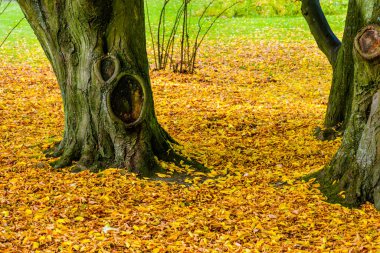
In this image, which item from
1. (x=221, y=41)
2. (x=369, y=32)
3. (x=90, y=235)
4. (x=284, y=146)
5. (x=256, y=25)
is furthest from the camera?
(x=256, y=25)

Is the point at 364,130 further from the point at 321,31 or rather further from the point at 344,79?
the point at 321,31

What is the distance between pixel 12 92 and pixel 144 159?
18.8 ft

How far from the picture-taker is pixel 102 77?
5738 mm

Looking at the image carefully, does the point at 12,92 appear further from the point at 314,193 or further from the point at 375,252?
the point at 375,252

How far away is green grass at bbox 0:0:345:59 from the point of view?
57.8 ft

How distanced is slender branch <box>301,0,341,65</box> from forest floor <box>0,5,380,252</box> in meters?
1.00

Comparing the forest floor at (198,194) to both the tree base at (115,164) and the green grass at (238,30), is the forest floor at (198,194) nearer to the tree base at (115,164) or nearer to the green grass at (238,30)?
the tree base at (115,164)

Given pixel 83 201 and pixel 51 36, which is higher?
pixel 51 36

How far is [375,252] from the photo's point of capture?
4133 mm

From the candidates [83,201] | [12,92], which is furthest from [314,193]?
[12,92]

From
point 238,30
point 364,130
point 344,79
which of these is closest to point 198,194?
point 364,130

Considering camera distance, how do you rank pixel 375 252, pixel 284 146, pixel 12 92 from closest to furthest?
pixel 375 252, pixel 284 146, pixel 12 92

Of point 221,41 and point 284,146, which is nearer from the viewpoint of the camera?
point 284,146

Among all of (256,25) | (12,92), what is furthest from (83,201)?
(256,25)
